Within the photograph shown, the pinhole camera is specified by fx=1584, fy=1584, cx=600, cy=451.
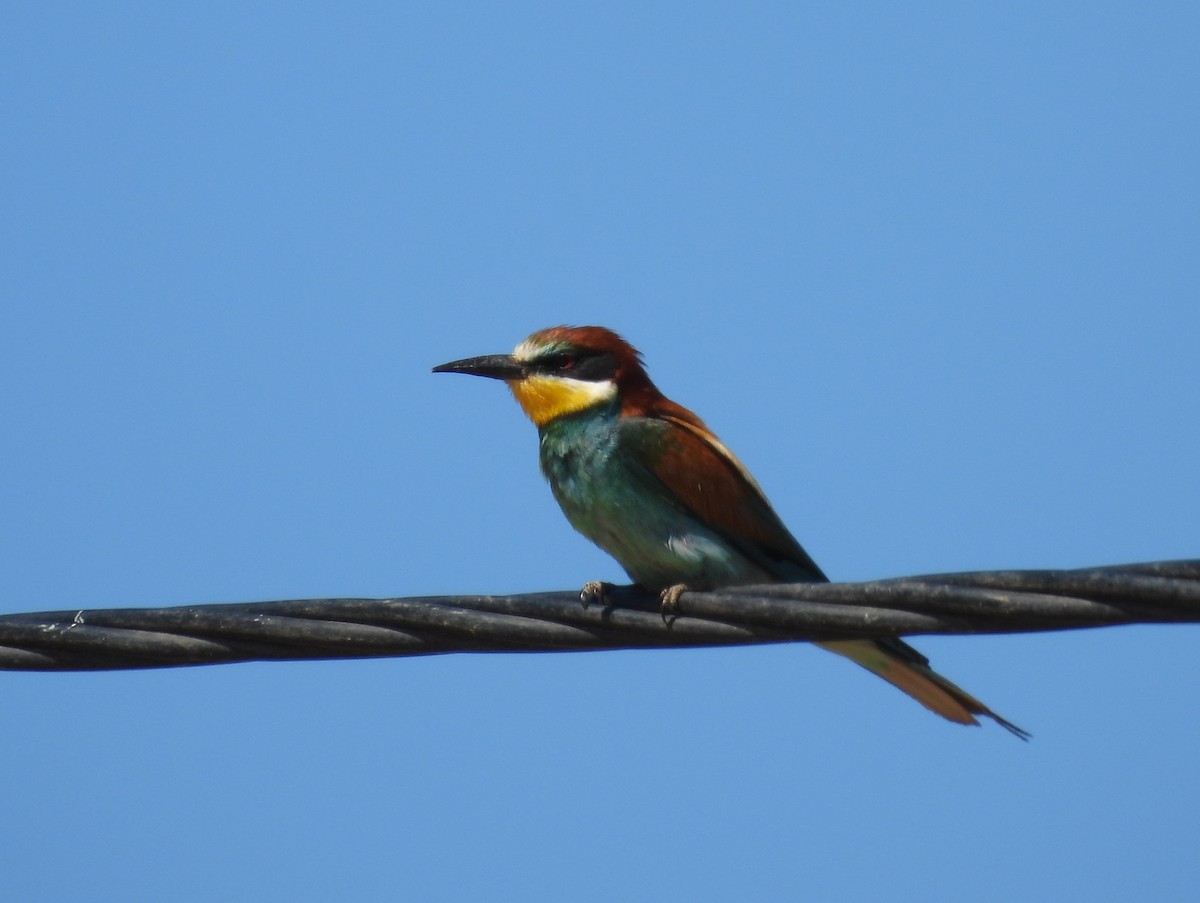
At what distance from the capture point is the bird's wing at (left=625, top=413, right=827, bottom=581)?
3.68m

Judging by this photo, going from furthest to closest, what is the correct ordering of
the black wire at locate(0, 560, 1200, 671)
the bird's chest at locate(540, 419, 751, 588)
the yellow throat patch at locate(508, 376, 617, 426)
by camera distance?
the yellow throat patch at locate(508, 376, 617, 426), the bird's chest at locate(540, 419, 751, 588), the black wire at locate(0, 560, 1200, 671)

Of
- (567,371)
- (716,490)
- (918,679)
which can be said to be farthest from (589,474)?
(918,679)

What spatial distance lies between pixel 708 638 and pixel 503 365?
195 cm

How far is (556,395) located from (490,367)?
0.30 metres

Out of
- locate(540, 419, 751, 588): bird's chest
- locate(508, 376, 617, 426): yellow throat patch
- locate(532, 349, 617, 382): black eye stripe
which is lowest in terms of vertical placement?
locate(540, 419, 751, 588): bird's chest

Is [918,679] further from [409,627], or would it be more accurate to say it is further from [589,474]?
[409,627]

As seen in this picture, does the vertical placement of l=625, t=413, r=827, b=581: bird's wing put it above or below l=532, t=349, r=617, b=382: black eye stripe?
below

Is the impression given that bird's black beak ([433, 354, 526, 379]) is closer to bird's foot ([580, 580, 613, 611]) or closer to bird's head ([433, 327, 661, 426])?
bird's head ([433, 327, 661, 426])

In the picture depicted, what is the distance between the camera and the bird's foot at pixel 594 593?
244cm

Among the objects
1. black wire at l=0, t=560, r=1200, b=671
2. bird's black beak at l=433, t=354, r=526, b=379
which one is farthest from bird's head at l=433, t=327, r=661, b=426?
black wire at l=0, t=560, r=1200, b=671

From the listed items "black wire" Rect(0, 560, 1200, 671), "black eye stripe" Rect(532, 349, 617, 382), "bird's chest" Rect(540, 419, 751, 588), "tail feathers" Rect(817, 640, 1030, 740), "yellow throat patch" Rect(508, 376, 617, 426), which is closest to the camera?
"black wire" Rect(0, 560, 1200, 671)

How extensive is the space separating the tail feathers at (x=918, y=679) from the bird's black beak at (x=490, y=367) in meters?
1.24

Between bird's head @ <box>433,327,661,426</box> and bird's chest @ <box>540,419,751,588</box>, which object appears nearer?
bird's chest @ <box>540,419,751,588</box>

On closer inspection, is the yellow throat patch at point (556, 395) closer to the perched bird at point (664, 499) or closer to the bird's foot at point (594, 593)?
the perched bird at point (664, 499)
